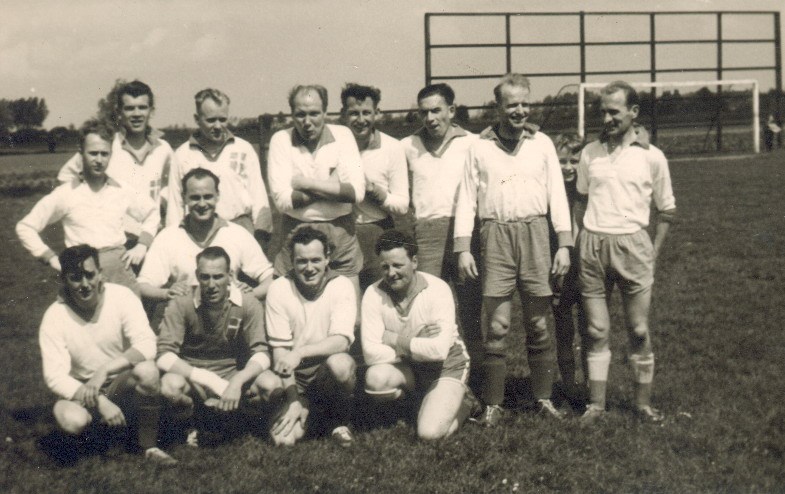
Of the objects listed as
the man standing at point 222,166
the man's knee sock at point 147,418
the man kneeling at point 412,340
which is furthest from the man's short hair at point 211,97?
the man's knee sock at point 147,418

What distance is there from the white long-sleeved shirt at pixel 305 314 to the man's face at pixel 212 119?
97 centimetres

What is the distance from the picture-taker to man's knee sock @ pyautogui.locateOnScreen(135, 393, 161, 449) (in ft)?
14.0

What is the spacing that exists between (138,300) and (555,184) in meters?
2.31

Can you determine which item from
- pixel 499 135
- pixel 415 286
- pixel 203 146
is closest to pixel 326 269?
pixel 415 286

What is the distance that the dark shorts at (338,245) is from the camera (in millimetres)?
4762

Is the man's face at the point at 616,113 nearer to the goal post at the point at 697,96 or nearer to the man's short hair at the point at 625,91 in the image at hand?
the man's short hair at the point at 625,91

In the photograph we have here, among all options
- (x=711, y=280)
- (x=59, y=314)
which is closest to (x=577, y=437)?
(x=59, y=314)

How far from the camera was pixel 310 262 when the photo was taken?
4.43 metres

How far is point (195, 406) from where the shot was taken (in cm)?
464

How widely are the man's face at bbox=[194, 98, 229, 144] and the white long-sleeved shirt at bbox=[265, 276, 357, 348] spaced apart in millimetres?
970

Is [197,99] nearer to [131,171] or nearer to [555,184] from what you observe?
[131,171]

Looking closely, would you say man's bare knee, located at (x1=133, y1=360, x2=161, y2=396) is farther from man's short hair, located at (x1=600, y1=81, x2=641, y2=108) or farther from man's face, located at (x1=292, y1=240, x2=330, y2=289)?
man's short hair, located at (x1=600, y1=81, x2=641, y2=108)

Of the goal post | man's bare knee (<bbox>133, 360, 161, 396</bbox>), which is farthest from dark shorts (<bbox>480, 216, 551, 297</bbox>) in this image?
the goal post

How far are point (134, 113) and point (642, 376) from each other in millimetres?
3216
